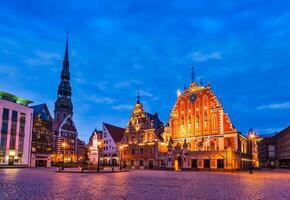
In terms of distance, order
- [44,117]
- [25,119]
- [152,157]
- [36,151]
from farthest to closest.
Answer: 1. [44,117]
2. [36,151]
3. [25,119]
4. [152,157]

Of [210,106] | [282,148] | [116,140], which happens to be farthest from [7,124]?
[282,148]

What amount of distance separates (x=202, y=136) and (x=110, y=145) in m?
34.2

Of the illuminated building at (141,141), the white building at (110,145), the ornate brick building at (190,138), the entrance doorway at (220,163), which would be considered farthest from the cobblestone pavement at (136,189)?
the white building at (110,145)

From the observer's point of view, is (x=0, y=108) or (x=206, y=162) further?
(x=0, y=108)

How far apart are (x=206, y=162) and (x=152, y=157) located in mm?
15416

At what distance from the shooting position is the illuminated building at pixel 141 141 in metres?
70.9

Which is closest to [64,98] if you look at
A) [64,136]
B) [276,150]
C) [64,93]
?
[64,93]

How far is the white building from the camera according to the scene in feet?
281

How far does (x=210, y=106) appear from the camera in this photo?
62938 mm

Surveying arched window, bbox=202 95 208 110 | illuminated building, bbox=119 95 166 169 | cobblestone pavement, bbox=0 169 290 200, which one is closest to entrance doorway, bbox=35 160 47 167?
illuminated building, bbox=119 95 166 169

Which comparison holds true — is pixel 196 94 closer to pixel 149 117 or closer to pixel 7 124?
pixel 149 117

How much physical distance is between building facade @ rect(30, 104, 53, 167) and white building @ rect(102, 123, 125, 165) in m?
16.6

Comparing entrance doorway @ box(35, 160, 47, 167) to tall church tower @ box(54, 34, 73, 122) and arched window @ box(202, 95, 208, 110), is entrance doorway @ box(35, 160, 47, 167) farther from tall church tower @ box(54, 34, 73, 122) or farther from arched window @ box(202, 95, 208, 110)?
arched window @ box(202, 95, 208, 110)

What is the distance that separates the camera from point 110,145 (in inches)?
3433
